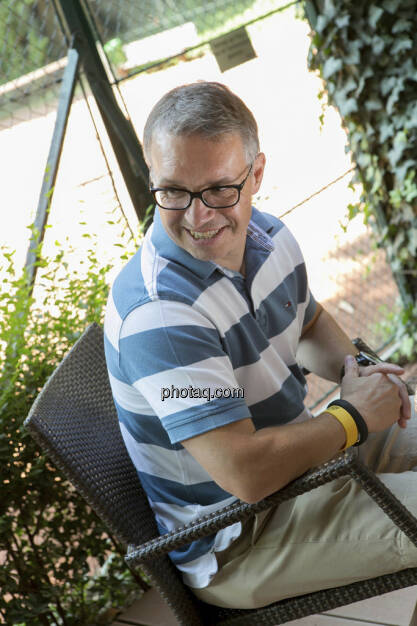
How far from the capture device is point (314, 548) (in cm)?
141

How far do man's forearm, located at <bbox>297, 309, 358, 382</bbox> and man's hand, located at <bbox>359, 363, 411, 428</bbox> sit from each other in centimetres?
18

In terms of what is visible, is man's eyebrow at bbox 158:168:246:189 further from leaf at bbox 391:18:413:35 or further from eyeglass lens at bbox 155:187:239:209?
leaf at bbox 391:18:413:35

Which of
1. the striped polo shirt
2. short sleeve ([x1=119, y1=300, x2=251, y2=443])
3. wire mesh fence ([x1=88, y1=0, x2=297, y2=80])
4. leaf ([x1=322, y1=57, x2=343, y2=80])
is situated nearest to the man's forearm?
the striped polo shirt

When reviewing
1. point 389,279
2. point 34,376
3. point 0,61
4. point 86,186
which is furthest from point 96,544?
point 389,279

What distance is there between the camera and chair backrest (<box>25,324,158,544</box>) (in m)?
1.44

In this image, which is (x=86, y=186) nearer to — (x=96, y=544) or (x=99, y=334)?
(x=99, y=334)

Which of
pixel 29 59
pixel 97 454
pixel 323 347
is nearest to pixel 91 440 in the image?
pixel 97 454

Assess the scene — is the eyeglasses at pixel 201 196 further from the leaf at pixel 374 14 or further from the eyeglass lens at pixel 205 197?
the leaf at pixel 374 14

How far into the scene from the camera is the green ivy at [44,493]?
80.0 inches

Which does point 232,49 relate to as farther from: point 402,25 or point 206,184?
point 206,184

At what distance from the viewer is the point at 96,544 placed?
2.31 m

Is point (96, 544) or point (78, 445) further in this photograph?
point (96, 544)

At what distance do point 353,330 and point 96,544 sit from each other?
2.01 m

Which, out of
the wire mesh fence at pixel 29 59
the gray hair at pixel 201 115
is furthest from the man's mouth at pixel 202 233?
the wire mesh fence at pixel 29 59
